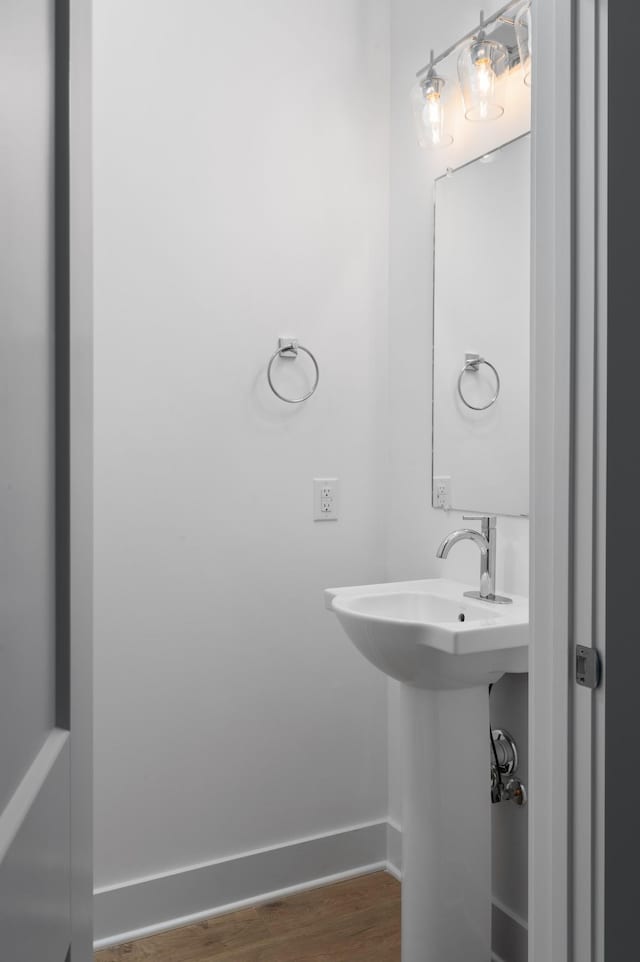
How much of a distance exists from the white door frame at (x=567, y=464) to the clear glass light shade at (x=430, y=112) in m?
1.00

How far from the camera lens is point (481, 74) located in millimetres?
1798

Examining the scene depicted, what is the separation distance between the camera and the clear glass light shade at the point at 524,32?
1697mm

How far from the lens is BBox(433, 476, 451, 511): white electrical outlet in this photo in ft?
6.73

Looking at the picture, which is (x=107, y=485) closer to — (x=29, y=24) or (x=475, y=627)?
(x=475, y=627)

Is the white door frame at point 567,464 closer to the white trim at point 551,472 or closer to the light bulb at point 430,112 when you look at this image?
the white trim at point 551,472

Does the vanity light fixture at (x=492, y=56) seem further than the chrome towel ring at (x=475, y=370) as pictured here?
No

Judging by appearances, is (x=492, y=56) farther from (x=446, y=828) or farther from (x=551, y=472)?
(x=446, y=828)

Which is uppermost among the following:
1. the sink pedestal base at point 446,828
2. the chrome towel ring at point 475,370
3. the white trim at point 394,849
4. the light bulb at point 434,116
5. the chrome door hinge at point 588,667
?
the light bulb at point 434,116

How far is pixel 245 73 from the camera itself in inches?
80.9

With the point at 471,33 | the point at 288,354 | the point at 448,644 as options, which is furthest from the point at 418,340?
the point at 448,644

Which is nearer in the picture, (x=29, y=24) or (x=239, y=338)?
(x=29, y=24)

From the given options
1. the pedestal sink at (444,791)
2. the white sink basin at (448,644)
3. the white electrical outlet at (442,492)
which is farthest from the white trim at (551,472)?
the white electrical outlet at (442,492)

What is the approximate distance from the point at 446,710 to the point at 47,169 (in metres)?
1.40

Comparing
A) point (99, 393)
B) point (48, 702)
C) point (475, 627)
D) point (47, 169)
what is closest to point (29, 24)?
point (47, 169)
